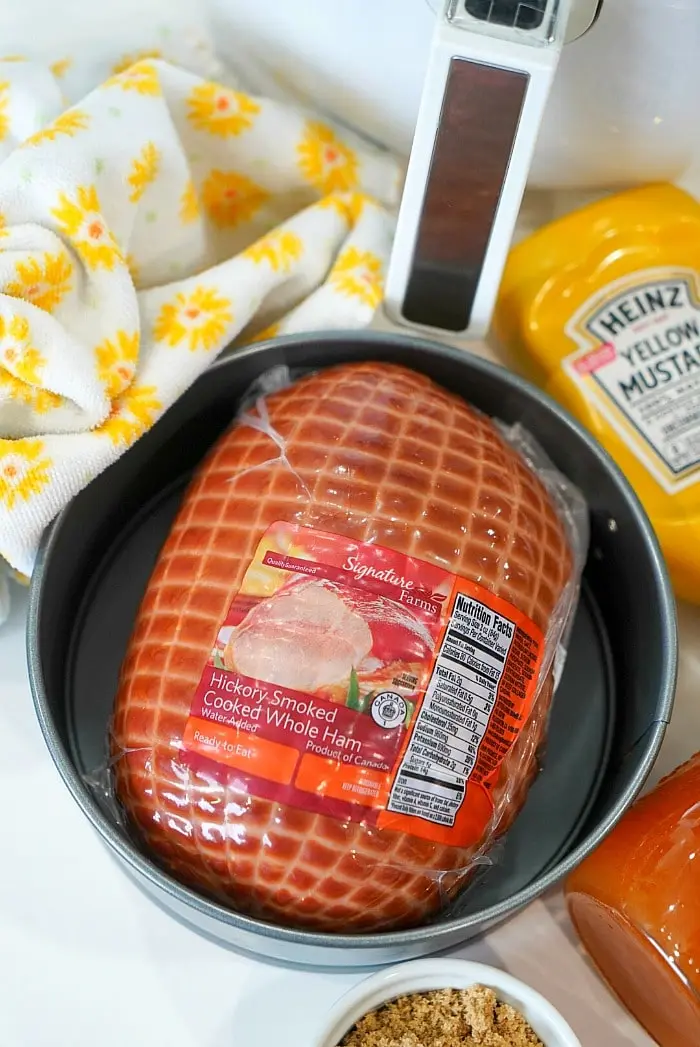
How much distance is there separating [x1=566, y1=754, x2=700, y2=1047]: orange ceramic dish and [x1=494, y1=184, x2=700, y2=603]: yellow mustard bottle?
0.64 feet

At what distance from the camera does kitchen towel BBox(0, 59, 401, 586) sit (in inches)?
23.5

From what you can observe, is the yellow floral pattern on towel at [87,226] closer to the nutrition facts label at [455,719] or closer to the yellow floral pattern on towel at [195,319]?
the yellow floral pattern on towel at [195,319]

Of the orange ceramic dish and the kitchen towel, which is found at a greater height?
the kitchen towel

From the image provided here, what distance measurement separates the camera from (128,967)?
0.61 m

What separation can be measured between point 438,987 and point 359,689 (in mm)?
172

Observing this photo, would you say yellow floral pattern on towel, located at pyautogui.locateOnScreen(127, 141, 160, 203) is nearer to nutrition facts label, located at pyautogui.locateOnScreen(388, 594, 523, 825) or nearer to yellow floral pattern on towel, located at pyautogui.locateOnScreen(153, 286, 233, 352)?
yellow floral pattern on towel, located at pyautogui.locateOnScreen(153, 286, 233, 352)

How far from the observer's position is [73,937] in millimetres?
610

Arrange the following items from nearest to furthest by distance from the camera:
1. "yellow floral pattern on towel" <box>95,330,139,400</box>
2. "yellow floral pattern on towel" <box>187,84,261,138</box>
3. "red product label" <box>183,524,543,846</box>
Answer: "red product label" <box>183,524,543,846</box>
"yellow floral pattern on towel" <box>95,330,139,400</box>
"yellow floral pattern on towel" <box>187,84,261,138</box>

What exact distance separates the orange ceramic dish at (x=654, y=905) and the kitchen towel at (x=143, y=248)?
0.37 metres

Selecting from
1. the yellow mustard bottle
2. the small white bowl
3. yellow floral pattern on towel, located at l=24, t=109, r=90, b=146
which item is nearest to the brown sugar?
the small white bowl

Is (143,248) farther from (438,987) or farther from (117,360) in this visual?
(438,987)

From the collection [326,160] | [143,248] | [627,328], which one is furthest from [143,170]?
[627,328]

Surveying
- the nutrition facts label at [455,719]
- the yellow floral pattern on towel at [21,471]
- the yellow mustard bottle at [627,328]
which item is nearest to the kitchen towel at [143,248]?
the yellow floral pattern on towel at [21,471]

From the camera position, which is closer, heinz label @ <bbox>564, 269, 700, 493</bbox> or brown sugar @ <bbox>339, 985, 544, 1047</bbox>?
brown sugar @ <bbox>339, 985, 544, 1047</bbox>
